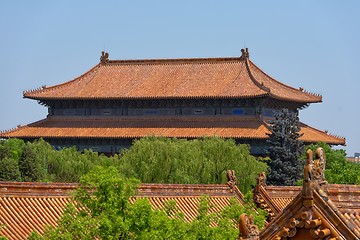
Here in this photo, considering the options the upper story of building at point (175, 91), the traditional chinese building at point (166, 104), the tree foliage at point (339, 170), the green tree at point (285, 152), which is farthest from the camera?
the upper story of building at point (175, 91)

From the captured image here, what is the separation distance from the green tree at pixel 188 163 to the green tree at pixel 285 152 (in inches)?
28.8

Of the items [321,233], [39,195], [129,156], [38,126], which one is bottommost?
[321,233]

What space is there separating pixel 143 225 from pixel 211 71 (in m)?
54.7

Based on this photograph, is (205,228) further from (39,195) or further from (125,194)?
(39,195)

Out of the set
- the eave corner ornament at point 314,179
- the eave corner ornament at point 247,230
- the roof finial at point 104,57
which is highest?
the roof finial at point 104,57

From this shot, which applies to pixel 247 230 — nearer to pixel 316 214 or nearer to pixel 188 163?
pixel 316 214

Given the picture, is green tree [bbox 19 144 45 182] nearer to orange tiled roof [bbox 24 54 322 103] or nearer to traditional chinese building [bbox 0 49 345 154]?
traditional chinese building [bbox 0 49 345 154]

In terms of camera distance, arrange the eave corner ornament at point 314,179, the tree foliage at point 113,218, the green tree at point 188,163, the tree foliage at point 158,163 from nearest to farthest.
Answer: the eave corner ornament at point 314,179 < the tree foliage at point 113,218 < the tree foliage at point 158,163 < the green tree at point 188,163

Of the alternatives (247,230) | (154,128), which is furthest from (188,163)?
(247,230)

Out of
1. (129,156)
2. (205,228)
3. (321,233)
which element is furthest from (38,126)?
(321,233)

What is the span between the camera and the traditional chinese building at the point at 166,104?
222 ft

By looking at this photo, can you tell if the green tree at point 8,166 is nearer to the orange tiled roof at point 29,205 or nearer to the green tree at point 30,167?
the green tree at point 30,167

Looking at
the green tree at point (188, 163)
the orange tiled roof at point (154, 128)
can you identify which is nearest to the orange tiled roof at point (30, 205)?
the green tree at point (188, 163)

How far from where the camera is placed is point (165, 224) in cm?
1875
